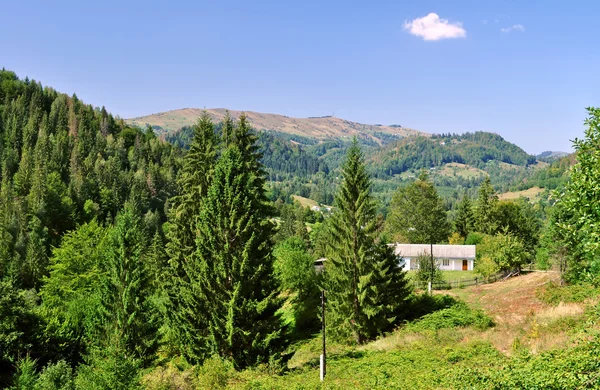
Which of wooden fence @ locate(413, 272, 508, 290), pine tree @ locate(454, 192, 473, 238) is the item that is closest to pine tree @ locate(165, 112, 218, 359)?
wooden fence @ locate(413, 272, 508, 290)

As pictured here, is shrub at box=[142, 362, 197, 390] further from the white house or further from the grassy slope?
the white house

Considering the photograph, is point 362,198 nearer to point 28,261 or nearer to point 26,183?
point 28,261

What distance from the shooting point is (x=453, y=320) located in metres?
33.4

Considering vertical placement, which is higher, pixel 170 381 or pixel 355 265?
pixel 355 265

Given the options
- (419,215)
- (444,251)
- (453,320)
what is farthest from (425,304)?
(419,215)

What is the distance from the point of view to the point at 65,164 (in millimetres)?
118000

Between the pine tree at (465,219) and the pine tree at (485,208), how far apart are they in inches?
166

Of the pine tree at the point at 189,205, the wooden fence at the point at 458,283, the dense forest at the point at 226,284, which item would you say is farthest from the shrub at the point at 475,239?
the pine tree at the point at 189,205

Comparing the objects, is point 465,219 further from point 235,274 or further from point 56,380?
Result: point 56,380

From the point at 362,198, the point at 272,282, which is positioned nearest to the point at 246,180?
the point at 272,282

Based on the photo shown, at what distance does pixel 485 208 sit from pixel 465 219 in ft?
25.1

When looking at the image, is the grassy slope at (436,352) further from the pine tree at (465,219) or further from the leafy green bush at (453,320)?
the pine tree at (465,219)

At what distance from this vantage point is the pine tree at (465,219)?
281 feet

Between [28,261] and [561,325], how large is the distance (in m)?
78.9
